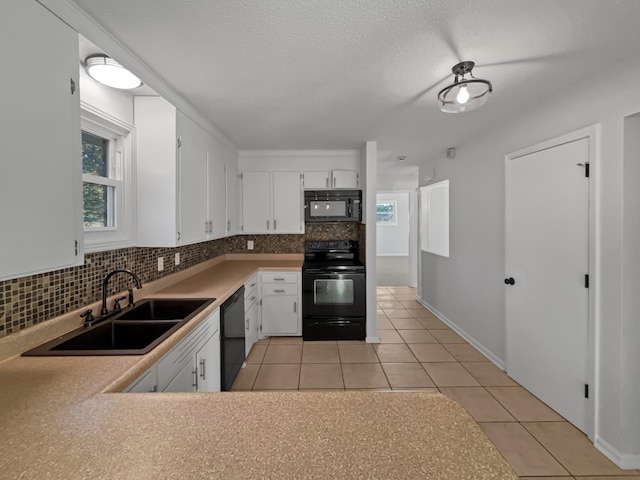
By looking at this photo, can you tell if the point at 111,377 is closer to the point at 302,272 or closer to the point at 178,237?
the point at 178,237

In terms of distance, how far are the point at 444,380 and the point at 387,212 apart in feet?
23.7

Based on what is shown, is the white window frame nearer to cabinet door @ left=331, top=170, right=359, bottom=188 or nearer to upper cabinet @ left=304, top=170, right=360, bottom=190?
upper cabinet @ left=304, top=170, right=360, bottom=190

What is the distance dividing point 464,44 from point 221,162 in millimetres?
2374

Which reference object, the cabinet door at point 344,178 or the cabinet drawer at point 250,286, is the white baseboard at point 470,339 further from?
the cabinet drawer at point 250,286

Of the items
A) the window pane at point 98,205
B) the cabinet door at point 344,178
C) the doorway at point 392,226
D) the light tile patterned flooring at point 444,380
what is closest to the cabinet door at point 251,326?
the light tile patterned flooring at point 444,380

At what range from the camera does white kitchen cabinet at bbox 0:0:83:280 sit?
2.90 ft

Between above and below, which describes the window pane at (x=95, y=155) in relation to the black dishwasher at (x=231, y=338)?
above

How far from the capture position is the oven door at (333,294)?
3316 mm

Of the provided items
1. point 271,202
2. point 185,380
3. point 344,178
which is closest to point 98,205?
point 185,380

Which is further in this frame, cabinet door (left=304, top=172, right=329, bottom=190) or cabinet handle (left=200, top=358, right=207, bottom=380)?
cabinet door (left=304, top=172, right=329, bottom=190)

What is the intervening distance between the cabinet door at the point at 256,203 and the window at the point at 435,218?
2398 millimetres

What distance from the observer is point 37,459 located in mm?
642

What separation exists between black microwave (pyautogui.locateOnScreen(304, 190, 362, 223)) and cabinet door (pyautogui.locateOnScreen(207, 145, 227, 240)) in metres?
1.04

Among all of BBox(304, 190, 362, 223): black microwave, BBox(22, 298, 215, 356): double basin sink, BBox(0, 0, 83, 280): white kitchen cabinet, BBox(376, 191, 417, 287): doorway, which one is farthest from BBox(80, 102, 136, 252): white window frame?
BBox(376, 191, 417, 287): doorway
